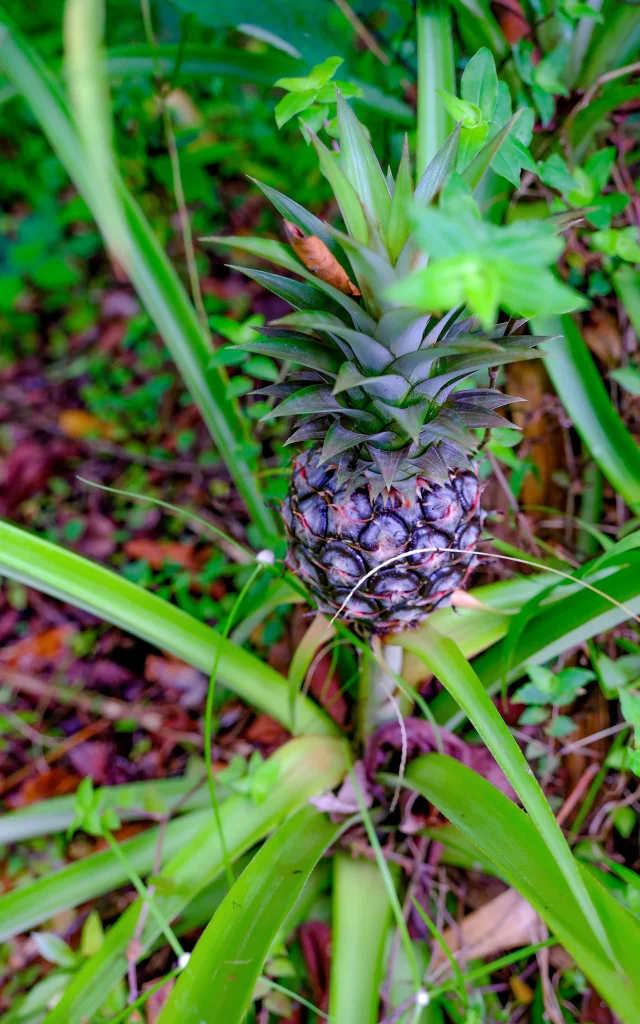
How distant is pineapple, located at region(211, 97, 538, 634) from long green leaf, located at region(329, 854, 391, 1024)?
1.34 feet

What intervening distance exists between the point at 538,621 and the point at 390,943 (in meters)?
0.54

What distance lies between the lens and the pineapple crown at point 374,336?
0.55m

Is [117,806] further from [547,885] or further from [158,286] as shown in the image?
[158,286]

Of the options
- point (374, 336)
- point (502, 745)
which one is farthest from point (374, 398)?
point (502, 745)

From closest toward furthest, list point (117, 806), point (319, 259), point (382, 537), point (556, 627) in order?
point (319, 259) < point (382, 537) < point (556, 627) < point (117, 806)

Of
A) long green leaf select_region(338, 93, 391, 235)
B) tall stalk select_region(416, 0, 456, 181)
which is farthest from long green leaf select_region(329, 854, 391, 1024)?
tall stalk select_region(416, 0, 456, 181)

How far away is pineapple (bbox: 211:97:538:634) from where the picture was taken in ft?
1.87

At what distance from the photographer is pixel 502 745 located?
62cm

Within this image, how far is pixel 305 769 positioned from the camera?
0.95 metres

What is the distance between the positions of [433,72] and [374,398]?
58 cm

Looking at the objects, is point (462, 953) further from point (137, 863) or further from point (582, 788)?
point (137, 863)

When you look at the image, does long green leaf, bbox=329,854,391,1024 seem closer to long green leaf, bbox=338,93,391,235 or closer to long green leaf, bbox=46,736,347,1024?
long green leaf, bbox=46,736,347,1024

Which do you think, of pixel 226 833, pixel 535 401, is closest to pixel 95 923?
pixel 226 833

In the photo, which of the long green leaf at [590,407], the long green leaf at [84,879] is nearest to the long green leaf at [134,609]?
the long green leaf at [84,879]
